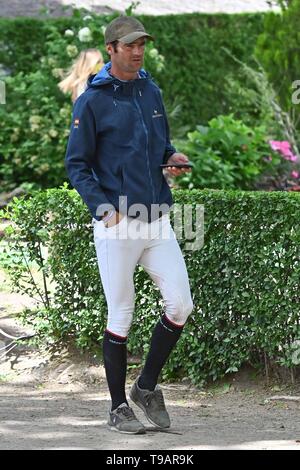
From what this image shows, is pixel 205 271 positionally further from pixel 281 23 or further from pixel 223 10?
pixel 223 10

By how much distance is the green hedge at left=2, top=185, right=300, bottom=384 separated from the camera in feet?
20.0

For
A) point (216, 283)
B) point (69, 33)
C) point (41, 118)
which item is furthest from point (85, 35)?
point (216, 283)

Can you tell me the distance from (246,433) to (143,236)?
1.07 meters

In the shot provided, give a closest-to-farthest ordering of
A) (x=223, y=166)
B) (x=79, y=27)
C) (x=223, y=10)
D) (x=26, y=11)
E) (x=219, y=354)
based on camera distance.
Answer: (x=219, y=354) < (x=223, y=166) < (x=79, y=27) < (x=26, y=11) < (x=223, y=10)

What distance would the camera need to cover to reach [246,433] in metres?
5.33

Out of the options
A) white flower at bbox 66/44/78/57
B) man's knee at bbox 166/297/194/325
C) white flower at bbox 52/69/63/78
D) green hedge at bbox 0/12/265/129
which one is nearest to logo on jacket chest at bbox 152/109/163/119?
man's knee at bbox 166/297/194/325

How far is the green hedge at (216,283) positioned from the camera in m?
6.09

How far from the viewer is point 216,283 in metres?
6.29

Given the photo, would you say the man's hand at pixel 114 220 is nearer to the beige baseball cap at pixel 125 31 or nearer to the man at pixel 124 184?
the man at pixel 124 184

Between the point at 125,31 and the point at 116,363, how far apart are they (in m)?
1.54

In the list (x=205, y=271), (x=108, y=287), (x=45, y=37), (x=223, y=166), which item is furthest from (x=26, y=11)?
(x=108, y=287)

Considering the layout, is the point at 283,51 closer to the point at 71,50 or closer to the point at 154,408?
the point at 71,50

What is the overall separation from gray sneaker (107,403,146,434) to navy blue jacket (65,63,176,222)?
0.92 meters

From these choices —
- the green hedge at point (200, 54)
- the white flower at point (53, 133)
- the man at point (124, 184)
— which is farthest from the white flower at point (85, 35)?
the man at point (124, 184)
